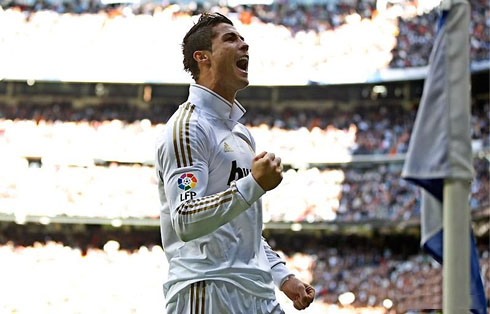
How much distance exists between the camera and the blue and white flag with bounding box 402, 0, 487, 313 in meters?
3.08

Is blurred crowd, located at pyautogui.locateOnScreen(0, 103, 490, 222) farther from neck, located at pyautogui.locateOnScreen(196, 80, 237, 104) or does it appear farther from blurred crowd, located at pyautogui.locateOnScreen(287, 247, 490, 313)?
neck, located at pyautogui.locateOnScreen(196, 80, 237, 104)

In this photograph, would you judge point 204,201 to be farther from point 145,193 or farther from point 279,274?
point 145,193

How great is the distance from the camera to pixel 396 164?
31.1 metres

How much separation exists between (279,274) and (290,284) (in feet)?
0.24

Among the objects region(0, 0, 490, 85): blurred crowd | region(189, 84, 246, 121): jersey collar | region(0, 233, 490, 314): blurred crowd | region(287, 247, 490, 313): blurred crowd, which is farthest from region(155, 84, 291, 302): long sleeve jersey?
region(0, 0, 490, 85): blurred crowd

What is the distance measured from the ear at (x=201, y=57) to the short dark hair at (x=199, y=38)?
0.01m

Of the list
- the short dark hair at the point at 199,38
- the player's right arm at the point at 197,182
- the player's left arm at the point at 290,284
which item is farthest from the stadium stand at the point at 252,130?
the player's right arm at the point at 197,182

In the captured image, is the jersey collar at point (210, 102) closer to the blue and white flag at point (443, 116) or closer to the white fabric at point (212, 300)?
the white fabric at point (212, 300)

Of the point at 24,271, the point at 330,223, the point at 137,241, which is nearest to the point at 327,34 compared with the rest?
the point at 330,223

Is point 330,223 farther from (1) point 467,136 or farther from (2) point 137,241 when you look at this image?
(1) point 467,136

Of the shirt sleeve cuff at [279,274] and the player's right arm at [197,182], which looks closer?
the player's right arm at [197,182]

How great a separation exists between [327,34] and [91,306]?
1540cm

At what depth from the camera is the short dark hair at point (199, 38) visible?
361 cm

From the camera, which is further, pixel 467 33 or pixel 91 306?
pixel 91 306
